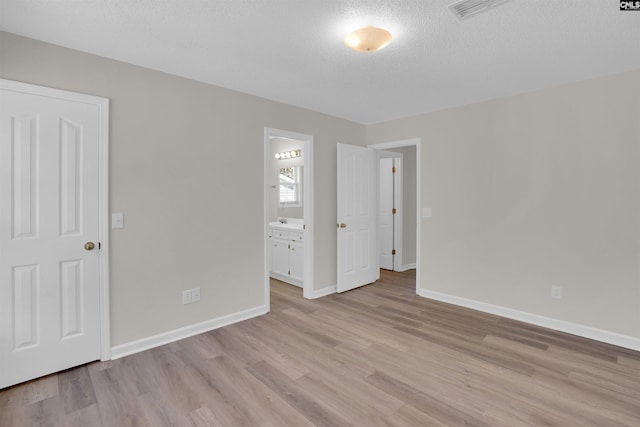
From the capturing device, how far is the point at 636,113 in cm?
271

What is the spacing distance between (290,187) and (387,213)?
181 cm

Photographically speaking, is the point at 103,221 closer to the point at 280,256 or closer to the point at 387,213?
the point at 280,256

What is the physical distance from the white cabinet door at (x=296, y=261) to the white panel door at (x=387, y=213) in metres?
1.95

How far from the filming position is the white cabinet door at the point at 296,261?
445 cm

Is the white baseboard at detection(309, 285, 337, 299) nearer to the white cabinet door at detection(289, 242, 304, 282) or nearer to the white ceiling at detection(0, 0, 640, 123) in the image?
the white cabinet door at detection(289, 242, 304, 282)

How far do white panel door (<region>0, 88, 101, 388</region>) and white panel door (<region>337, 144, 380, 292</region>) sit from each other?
2738mm

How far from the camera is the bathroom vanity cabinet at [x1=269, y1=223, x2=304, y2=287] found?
4.48 metres

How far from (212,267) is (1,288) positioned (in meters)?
1.48

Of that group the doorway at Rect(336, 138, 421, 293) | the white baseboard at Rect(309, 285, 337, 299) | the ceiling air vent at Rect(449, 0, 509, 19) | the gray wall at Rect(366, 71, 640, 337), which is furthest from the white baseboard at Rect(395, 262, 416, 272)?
the ceiling air vent at Rect(449, 0, 509, 19)

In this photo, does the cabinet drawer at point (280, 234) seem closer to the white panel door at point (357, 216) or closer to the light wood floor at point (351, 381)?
the white panel door at point (357, 216)

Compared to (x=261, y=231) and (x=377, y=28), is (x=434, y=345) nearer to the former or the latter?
(x=261, y=231)

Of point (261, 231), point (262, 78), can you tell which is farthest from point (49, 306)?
point (262, 78)

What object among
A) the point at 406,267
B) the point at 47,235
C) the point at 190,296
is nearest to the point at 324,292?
the point at 190,296

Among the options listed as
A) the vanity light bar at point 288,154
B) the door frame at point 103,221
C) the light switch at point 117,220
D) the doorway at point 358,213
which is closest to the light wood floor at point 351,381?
the door frame at point 103,221
